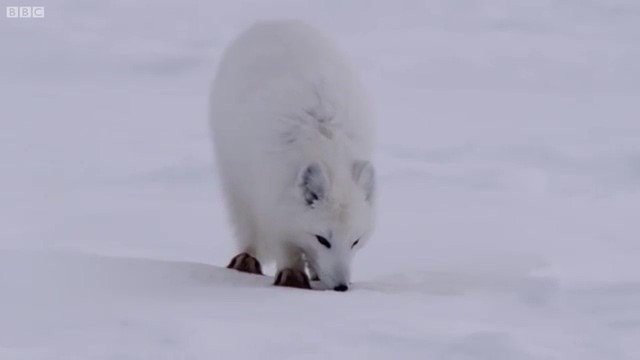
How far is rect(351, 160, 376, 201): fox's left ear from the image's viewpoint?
6262 mm

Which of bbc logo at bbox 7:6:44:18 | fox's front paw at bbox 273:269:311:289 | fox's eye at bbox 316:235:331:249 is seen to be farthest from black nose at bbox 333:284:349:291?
bbc logo at bbox 7:6:44:18

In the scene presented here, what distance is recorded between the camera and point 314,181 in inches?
241

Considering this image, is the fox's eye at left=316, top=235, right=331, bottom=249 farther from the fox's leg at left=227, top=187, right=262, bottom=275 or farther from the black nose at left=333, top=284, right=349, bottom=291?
the fox's leg at left=227, top=187, right=262, bottom=275

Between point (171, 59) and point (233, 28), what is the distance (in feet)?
6.06

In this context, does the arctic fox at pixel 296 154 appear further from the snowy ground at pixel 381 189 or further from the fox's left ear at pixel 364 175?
the snowy ground at pixel 381 189

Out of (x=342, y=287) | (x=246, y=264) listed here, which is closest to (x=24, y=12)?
(x=246, y=264)

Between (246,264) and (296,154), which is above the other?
(296,154)

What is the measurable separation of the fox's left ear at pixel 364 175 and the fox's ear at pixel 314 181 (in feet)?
0.61

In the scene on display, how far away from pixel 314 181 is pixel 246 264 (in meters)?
1.16

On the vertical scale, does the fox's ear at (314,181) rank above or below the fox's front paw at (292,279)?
above

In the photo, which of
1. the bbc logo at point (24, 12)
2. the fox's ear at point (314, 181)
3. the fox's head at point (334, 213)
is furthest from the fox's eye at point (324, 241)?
the bbc logo at point (24, 12)

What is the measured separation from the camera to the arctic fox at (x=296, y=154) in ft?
20.3

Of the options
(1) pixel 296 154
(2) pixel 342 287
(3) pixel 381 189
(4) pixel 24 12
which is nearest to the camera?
(2) pixel 342 287

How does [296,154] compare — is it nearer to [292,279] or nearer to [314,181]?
[314,181]
